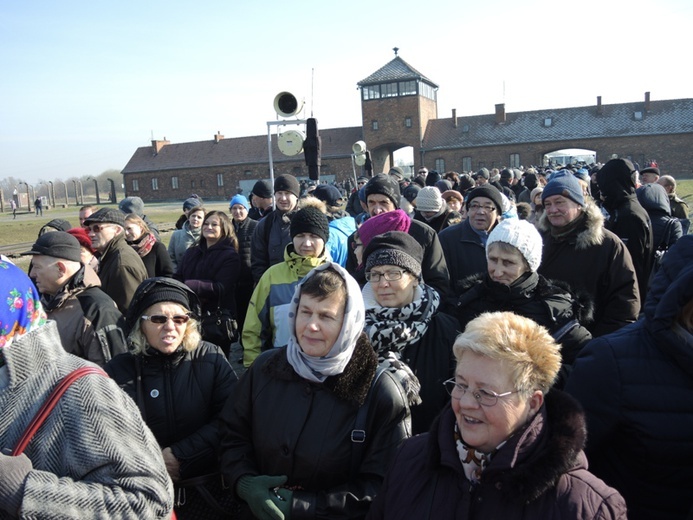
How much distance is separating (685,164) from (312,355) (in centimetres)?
Answer: 5016

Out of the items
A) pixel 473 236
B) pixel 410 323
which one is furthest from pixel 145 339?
pixel 473 236

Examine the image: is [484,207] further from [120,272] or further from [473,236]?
[120,272]

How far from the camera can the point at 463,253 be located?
184 inches

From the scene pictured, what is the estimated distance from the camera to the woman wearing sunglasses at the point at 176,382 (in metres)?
2.75

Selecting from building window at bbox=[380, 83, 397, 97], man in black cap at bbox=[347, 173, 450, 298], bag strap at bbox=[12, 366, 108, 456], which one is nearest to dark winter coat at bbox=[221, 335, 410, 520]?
bag strap at bbox=[12, 366, 108, 456]

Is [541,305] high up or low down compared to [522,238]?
down

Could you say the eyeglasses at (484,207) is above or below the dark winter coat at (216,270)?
above

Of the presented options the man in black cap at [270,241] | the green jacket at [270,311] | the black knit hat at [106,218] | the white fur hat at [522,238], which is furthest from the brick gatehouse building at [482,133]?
the white fur hat at [522,238]

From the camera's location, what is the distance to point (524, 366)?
171 centimetres

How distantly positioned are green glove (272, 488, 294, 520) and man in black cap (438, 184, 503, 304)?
8.98 feet

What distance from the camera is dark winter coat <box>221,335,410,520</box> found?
2203 millimetres

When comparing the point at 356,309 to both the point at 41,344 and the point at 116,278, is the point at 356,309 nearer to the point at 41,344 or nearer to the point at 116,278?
the point at 41,344

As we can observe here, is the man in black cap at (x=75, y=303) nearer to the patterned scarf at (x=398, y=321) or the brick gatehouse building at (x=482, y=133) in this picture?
the patterned scarf at (x=398, y=321)

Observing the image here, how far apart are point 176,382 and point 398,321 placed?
1237 millimetres
